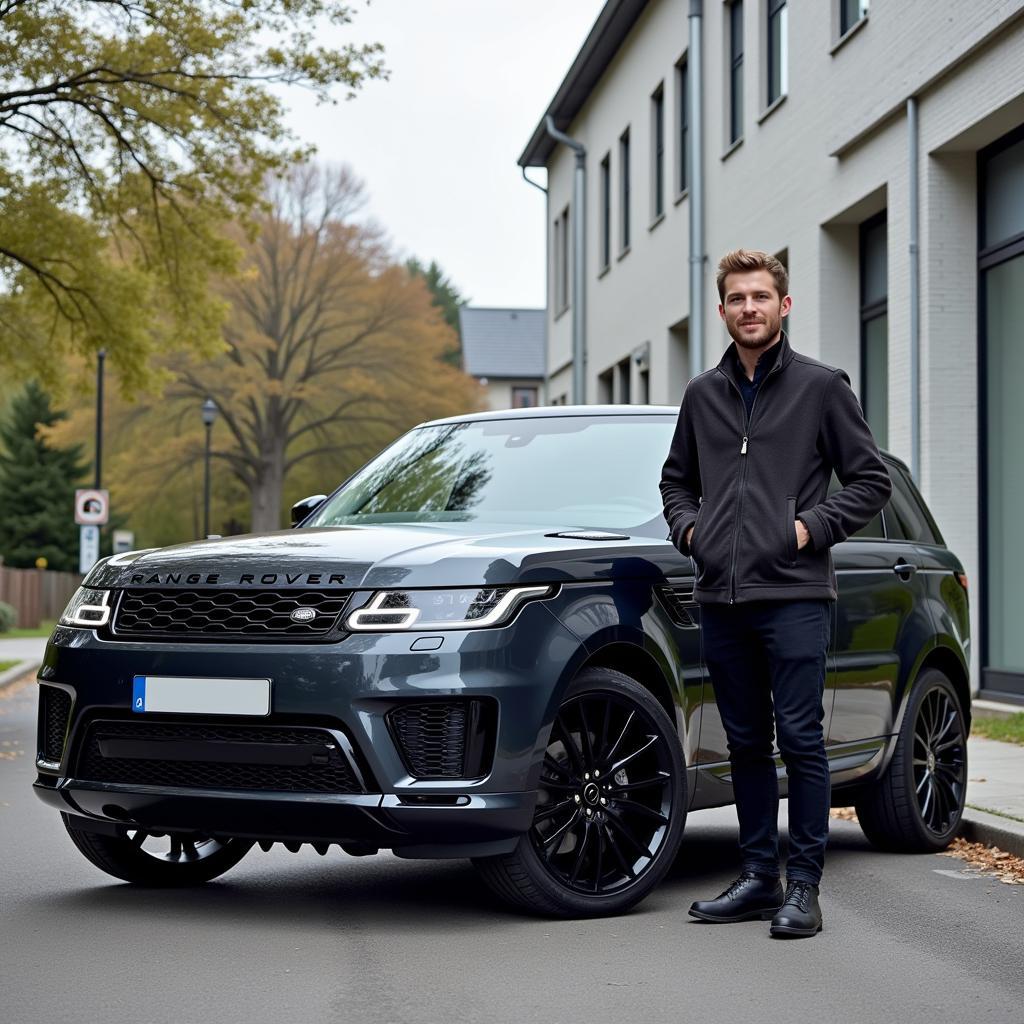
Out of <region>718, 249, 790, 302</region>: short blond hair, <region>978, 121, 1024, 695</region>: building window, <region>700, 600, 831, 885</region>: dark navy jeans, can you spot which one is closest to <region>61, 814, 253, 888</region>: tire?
<region>700, 600, 831, 885</region>: dark navy jeans

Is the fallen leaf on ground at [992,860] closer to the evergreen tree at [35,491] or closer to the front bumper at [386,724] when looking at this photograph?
the front bumper at [386,724]

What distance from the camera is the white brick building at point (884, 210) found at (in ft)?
46.3

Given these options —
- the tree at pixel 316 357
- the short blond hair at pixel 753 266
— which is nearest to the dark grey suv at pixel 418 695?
the short blond hair at pixel 753 266

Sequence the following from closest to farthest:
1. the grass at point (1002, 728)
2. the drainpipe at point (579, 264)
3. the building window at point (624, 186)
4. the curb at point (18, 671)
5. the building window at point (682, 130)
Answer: the grass at point (1002, 728) < the curb at point (18, 671) < the building window at point (682, 130) < the building window at point (624, 186) < the drainpipe at point (579, 264)

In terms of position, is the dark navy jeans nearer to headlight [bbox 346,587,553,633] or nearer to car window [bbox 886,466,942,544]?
headlight [bbox 346,587,553,633]

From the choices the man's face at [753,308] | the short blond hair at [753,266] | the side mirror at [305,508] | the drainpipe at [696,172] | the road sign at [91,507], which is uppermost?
the drainpipe at [696,172]

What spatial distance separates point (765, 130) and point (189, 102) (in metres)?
6.12

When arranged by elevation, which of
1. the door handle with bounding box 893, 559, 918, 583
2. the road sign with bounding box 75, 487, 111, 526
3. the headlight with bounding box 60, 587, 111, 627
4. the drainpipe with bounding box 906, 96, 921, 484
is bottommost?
the headlight with bounding box 60, 587, 111, 627

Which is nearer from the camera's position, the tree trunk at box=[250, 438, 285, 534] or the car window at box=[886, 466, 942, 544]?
the car window at box=[886, 466, 942, 544]

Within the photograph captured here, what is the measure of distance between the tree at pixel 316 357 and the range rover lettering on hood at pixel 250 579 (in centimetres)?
4956

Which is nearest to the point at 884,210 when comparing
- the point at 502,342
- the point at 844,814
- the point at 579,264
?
the point at 844,814

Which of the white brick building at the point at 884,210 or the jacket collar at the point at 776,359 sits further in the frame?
the white brick building at the point at 884,210

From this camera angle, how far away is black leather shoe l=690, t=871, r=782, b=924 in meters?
5.79

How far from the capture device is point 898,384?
50.2 ft
